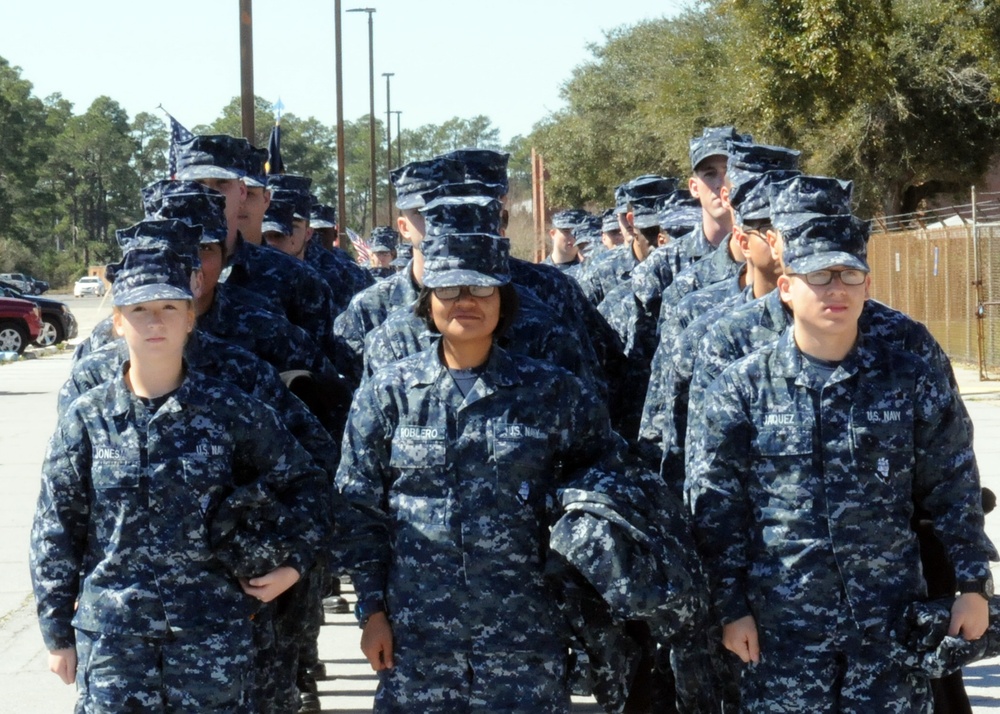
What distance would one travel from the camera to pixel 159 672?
4.38m

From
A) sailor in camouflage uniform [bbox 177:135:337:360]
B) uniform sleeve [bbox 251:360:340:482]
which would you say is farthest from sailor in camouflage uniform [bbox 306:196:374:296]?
uniform sleeve [bbox 251:360:340:482]

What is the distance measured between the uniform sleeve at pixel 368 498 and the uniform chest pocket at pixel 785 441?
3.53ft

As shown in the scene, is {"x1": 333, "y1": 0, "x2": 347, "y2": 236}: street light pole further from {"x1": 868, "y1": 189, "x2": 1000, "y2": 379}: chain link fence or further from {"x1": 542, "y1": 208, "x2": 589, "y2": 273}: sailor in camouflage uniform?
{"x1": 542, "y1": 208, "x2": 589, "y2": 273}: sailor in camouflage uniform

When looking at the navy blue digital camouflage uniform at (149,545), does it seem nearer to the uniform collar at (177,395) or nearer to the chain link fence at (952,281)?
the uniform collar at (177,395)

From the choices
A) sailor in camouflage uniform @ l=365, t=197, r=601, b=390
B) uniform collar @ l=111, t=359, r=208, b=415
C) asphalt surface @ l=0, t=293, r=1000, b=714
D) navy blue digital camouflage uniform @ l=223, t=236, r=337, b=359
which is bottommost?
asphalt surface @ l=0, t=293, r=1000, b=714

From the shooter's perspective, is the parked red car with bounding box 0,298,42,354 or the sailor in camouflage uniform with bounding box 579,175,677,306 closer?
the sailor in camouflage uniform with bounding box 579,175,677,306

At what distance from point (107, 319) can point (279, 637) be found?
1.36m

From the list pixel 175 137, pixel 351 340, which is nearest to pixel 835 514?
pixel 351 340

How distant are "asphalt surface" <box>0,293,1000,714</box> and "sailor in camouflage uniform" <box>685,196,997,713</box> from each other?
7.17 ft

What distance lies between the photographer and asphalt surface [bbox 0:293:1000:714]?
7.01 m

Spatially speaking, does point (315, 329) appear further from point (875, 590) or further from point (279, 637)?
point (875, 590)

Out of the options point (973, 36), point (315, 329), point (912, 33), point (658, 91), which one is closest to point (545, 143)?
point (658, 91)

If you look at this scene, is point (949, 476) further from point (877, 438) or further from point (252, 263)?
point (252, 263)

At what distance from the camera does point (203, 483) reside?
4.43m
